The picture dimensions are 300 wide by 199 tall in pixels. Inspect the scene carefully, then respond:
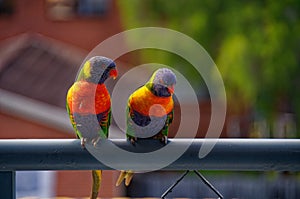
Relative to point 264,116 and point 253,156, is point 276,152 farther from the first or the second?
point 264,116

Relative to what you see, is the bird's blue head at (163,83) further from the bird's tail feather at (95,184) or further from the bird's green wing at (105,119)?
the bird's tail feather at (95,184)

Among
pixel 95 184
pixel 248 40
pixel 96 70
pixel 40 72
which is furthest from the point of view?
pixel 40 72

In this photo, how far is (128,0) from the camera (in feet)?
28.8

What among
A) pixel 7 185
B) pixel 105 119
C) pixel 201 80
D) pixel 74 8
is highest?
pixel 74 8

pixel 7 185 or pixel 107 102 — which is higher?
pixel 107 102

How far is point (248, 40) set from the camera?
25.3 ft

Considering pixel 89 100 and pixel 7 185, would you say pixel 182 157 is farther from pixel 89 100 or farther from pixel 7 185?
pixel 89 100

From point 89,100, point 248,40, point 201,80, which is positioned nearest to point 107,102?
point 89,100

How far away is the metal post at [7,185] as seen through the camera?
1226mm

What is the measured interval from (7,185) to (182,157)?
32cm

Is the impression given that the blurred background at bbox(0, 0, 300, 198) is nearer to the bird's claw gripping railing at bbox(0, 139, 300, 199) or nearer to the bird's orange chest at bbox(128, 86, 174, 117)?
the bird's orange chest at bbox(128, 86, 174, 117)

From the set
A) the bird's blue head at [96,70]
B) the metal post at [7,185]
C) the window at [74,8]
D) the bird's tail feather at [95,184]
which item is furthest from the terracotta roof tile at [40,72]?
the metal post at [7,185]

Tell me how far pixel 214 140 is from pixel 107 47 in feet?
29.2

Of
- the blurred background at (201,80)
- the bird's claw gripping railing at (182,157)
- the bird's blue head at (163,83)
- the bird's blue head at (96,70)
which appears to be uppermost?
the blurred background at (201,80)
